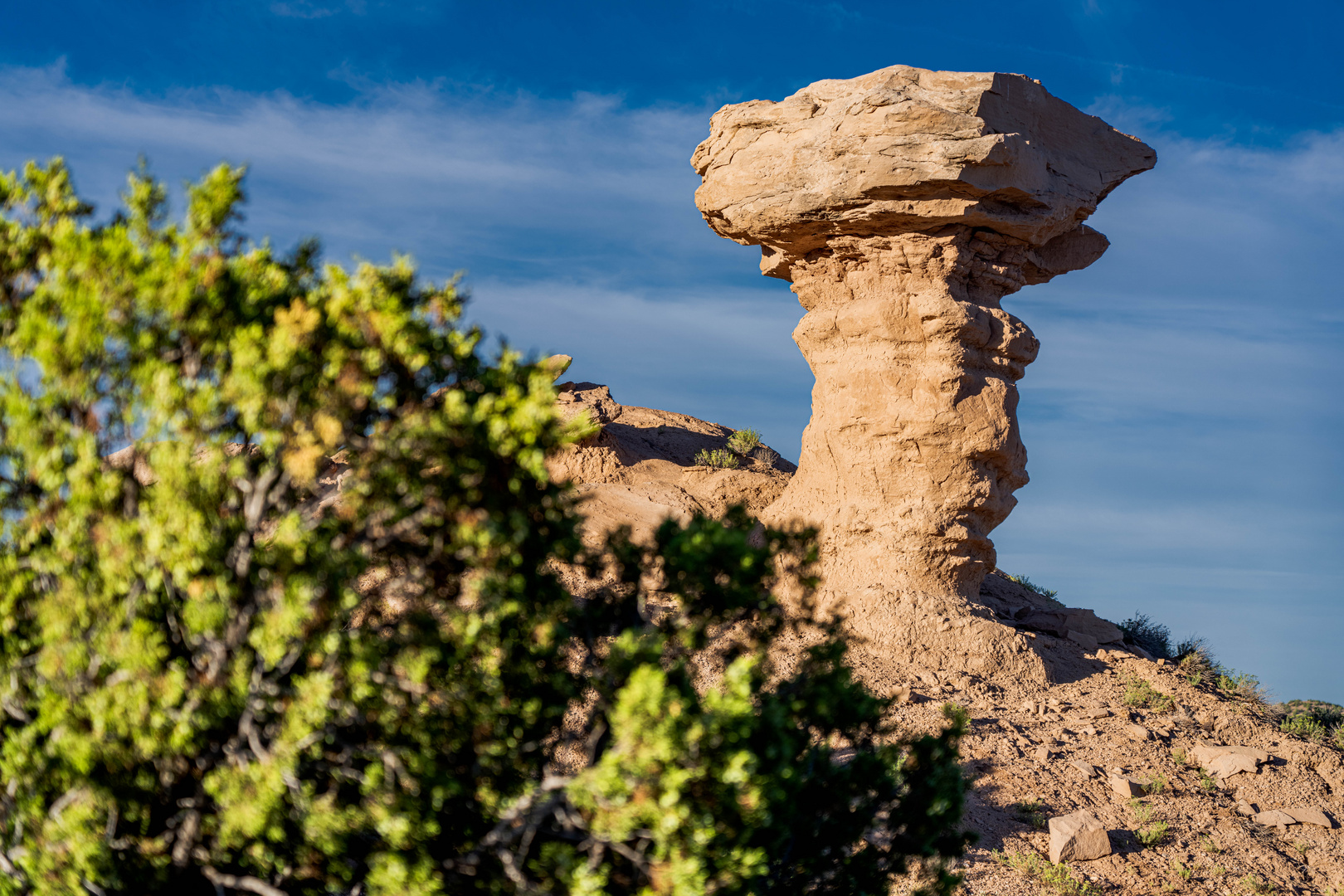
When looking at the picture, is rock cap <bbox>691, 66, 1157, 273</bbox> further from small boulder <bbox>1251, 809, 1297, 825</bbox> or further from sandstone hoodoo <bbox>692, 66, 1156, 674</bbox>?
small boulder <bbox>1251, 809, 1297, 825</bbox>

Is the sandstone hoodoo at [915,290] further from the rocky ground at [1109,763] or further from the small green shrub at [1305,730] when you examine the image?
the small green shrub at [1305,730]

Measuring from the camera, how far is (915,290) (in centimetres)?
1880

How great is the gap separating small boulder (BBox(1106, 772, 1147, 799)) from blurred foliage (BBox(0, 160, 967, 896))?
32.8 ft

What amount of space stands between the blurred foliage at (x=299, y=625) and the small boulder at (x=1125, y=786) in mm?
10009

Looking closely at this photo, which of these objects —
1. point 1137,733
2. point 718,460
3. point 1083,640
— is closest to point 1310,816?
point 1137,733

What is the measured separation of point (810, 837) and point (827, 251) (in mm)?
13485

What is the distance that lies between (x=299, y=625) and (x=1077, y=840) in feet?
38.8

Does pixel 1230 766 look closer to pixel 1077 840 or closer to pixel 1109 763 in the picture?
pixel 1109 763

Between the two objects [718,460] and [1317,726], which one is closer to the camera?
[1317,726]

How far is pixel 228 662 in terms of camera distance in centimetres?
647

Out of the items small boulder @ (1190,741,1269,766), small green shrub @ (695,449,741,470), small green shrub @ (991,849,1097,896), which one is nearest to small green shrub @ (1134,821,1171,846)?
small green shrub @ (991,849,1097,896)

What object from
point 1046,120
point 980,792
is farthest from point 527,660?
point 1046,120

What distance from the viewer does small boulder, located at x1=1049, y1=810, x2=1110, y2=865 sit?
44.8 ft

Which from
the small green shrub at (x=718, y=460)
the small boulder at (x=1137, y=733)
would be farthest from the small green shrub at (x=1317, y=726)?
the small green shrub at (x=718, y=460)
